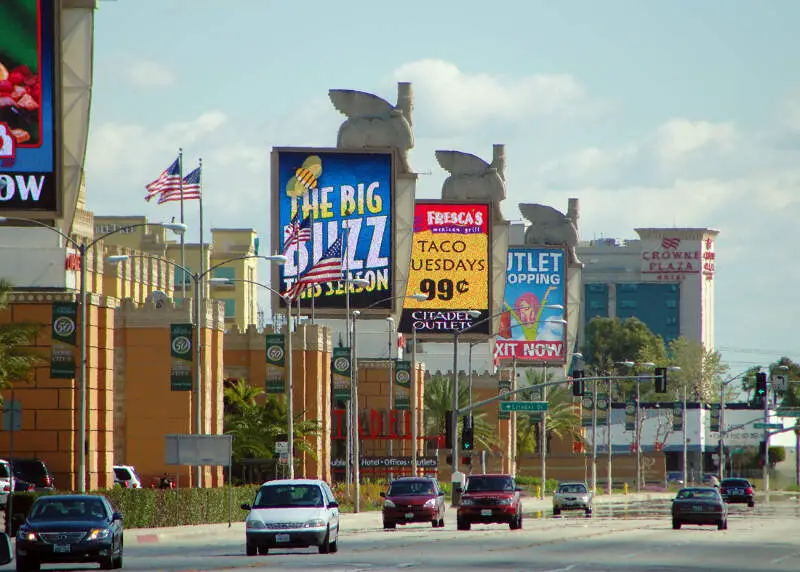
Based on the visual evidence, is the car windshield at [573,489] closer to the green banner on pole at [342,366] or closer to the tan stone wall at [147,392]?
the green banner on pole at [342,366]

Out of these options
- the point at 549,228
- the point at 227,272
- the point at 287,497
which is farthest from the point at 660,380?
the point at 227,272

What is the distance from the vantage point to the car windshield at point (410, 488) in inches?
2184

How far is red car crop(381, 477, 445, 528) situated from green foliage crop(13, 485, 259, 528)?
5240mm

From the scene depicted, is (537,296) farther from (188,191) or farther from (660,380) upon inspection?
(188,191)

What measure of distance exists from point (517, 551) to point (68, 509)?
10.5 m

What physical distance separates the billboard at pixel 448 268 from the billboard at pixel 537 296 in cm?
2281

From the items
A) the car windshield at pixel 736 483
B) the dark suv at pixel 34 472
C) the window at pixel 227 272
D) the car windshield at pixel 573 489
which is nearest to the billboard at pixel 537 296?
the window at pixel 227 272

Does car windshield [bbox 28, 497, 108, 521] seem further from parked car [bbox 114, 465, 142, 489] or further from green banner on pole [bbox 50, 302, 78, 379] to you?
parked car [bbox 114, 465, 142, 489]

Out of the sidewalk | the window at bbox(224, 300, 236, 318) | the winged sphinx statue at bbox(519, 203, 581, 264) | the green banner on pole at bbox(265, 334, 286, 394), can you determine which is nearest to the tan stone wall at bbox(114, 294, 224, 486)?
the green banner on pole at bbox(265, 334, 286, 394)

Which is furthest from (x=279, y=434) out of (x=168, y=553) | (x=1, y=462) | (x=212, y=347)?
(x=168, y=553)

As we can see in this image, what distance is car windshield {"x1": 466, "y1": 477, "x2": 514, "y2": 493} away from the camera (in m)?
54.5

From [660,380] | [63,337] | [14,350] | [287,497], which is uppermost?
[63,337]

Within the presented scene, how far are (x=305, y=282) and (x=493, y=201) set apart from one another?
4005 cm

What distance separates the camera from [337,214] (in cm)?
9681
